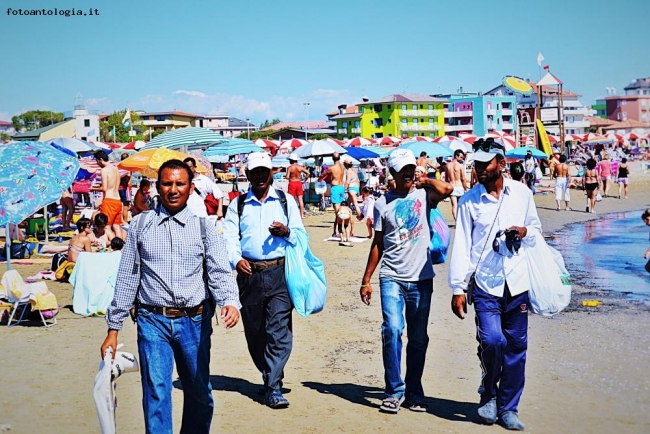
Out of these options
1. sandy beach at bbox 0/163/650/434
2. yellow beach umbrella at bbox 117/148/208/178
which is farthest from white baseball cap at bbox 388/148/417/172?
yellow beach umbrella at bbox 117/148/208/178

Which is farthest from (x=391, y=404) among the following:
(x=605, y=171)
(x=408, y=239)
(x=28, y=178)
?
(x=605, y=171)

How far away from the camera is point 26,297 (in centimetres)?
843

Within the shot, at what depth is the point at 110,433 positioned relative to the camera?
392 cm

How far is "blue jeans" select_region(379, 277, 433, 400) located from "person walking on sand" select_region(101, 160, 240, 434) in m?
1.55

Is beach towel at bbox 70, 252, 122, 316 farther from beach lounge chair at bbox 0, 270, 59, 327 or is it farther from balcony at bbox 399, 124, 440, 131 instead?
balcony at bbox 399, 124, 440, 131

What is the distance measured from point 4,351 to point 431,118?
110788 mm

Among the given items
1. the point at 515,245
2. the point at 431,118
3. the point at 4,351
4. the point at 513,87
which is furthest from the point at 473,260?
the point at 431,118

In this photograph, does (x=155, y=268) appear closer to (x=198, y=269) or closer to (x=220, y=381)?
(x=198, y=269)

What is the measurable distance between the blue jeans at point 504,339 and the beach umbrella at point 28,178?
22.7 feet

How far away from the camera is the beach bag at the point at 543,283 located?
5023mm

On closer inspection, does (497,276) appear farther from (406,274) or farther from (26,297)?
(26,297)

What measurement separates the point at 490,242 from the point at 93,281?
5565 millimetres

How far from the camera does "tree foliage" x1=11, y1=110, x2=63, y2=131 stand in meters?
129

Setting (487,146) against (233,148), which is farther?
(233,148)
